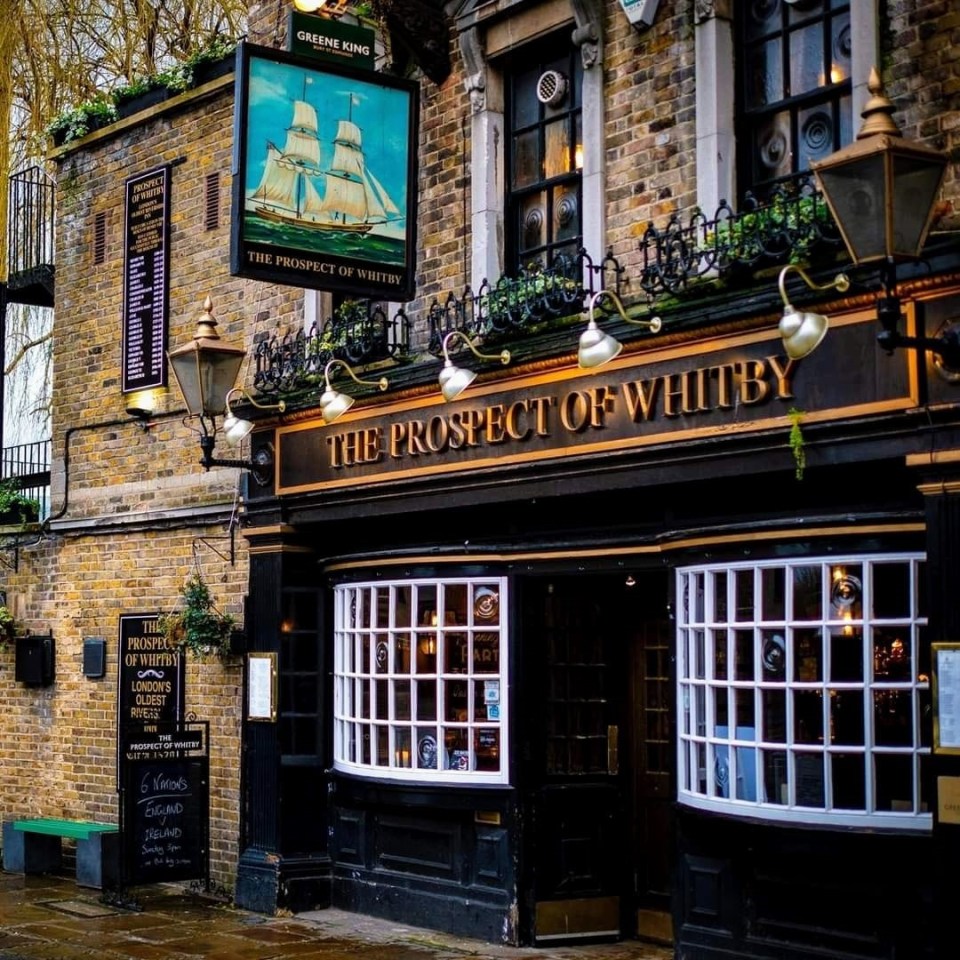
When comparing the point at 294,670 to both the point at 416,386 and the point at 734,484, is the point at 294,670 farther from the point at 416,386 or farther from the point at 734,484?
the point at 734,484

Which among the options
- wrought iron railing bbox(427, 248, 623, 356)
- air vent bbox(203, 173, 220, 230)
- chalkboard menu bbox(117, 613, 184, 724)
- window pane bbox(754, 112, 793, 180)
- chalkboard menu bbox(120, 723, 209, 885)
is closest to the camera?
window pane bbox(754, 112, 793, 180)

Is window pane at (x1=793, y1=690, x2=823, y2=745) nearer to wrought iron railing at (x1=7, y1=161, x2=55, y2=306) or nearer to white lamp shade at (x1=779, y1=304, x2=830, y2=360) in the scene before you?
white lamp shade at (x1=779, y1=304, x2=830, y2=360)

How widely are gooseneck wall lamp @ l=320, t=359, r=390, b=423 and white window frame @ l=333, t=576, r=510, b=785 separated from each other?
1.40 metres

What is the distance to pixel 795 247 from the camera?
28.2 ft

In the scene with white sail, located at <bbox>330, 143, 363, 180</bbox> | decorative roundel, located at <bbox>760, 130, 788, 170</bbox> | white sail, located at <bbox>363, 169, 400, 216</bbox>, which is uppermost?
white sail, located at <bbox>330, 143, 363, 180</bbox>

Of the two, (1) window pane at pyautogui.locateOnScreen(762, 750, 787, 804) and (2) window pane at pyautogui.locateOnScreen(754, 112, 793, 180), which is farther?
(2) window pane at pyautogui.locateOnScreen(754, 112, 793, 180)

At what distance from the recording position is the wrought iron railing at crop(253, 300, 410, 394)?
39.0 feet

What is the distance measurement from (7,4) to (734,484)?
12.5 metres

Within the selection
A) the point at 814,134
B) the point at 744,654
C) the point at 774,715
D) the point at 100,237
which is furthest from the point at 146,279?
the point at 774,715

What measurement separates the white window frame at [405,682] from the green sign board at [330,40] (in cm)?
374

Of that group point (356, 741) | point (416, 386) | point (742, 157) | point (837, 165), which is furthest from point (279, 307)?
point (837, 165)

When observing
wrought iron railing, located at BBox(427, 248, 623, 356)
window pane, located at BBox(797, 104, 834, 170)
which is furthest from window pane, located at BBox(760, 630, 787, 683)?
window pane, located at BBox(797, 104, 834, 170)

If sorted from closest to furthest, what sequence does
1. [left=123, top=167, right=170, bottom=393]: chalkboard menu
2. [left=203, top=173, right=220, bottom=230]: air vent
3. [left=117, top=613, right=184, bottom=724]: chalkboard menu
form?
1. [left=203, top=173, right=220, bottom=230]: air vent
2. [left=117, top=613, right=184, bottom=724]: chalkboard menu
3. [left=123, top=167, right=170, bottom=393]: chalkboard menu

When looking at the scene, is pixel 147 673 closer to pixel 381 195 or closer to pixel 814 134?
pixel 381 195
